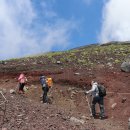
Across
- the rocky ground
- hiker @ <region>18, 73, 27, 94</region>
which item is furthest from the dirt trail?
hiker @ <region>18, 73, 27, 94</region>

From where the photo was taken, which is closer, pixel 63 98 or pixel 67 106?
pixel 67 106

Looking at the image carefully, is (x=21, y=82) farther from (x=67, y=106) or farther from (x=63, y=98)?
(x=67, y=106)

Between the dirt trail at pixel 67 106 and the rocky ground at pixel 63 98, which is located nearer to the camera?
the rocky ground at pixel 63 98

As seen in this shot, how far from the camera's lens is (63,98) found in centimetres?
3291

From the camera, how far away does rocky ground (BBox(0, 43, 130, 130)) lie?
21688 millimetres

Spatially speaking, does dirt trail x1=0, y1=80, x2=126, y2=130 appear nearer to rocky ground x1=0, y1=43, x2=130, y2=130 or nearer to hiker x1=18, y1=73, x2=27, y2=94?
rocky ground x1=0, y1=43, x2=130, y2=130

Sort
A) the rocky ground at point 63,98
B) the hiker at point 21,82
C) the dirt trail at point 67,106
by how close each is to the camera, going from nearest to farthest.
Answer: the rocky ground at point 63,98 → the dirt trail at point 67,106 → the hiker at point 21,82

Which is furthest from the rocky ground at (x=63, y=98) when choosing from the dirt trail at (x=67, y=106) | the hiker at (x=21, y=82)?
the hiker at (x=21, y=82)

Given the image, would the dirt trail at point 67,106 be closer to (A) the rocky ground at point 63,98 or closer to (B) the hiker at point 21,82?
(A) the rocky ground at point 63,98

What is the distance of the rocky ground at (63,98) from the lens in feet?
71.2

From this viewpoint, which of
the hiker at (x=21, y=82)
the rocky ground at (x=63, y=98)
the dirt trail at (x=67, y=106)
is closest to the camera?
the rocky ground at (x=63, y=98)

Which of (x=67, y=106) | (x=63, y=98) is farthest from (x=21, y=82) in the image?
(x=67, y=106)

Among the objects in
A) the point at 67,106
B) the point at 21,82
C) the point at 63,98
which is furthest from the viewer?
the point at 63,98

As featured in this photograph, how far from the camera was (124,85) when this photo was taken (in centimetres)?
3509
